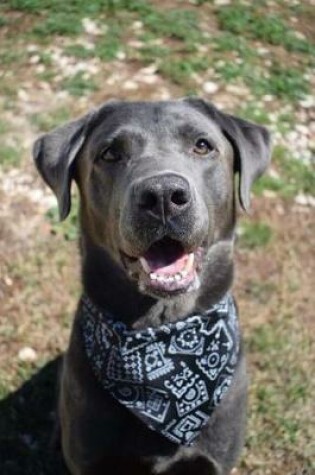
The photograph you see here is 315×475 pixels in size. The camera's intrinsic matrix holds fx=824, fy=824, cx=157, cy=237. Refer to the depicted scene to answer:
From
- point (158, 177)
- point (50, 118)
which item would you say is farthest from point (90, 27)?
point (158, 177)

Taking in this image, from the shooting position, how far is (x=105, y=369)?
3514 mm

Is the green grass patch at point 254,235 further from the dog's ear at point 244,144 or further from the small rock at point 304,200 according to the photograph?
the dog's ear at point 244,144

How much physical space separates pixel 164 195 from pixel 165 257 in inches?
15.0

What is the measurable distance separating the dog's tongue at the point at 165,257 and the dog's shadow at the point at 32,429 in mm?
1574

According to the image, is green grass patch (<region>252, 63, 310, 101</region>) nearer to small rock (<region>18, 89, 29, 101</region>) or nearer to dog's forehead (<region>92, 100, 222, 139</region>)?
small rock (<region>18, 89, 29, 101</region>)

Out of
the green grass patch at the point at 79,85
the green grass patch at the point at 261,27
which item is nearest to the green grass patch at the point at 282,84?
the green grass patch at the point at 261,27

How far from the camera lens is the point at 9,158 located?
572 centimetres

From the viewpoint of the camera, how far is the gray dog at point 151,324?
340 cm

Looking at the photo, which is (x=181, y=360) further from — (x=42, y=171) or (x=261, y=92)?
(x=261, y=92)

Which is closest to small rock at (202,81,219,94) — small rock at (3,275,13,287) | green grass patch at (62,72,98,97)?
green grass patch at (62,72,98,97)

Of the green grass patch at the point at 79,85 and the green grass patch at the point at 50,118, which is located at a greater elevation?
the green grass patch at the point at 79,85

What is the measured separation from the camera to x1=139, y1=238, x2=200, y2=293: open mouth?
122 inches

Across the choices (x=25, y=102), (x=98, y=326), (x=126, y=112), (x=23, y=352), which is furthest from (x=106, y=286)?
(x=25, y=102)

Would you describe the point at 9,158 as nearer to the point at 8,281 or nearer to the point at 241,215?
the point at 8,281
